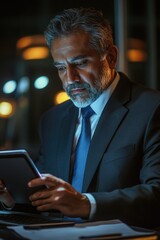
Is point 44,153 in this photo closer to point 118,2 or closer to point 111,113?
point 111,113

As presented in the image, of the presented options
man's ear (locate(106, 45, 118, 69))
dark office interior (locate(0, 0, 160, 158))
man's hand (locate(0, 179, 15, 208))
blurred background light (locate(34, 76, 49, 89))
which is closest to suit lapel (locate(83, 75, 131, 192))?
man's ear (locate(106, 45, 118, 69))

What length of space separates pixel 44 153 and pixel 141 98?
0.55 metres

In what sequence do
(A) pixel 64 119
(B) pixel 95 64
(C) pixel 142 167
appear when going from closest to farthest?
(C) pixel 142 167 < (B) pixel 95 64 < (A) pixel 64 119

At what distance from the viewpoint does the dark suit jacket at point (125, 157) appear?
6.85 ft

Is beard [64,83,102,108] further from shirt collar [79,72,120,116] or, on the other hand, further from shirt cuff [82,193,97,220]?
shirt cuff [82,193,97,220]

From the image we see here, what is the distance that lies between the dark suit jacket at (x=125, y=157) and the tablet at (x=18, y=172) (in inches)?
10.0

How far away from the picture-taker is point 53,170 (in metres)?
2.51

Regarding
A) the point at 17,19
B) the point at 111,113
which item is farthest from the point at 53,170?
the point at 17,19

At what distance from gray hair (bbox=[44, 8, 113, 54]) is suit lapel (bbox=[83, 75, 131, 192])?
205 mm

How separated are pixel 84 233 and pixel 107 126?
980mm

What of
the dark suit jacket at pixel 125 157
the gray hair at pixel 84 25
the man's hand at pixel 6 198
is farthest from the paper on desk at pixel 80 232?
the gray hair at pixel 84 25

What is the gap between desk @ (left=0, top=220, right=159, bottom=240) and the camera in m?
1.37

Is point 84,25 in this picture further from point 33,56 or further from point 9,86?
point 33,56

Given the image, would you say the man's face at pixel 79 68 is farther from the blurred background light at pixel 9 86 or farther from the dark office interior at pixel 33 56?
the dark office interior at pixel 33 56
